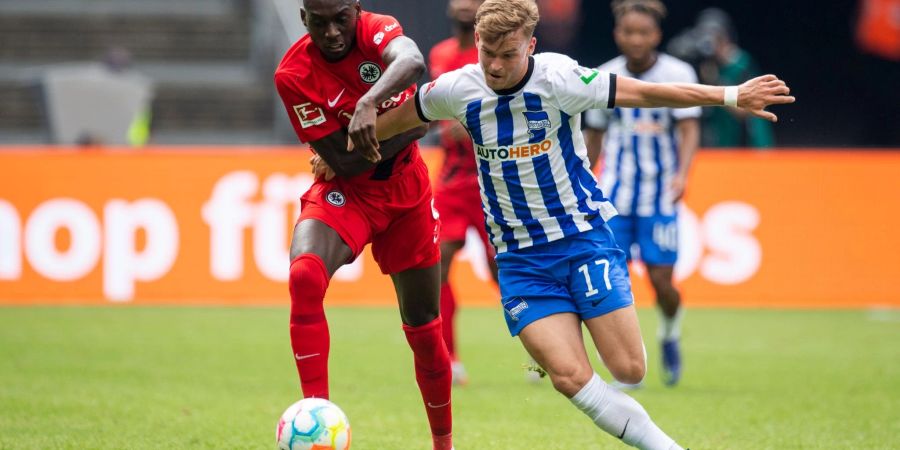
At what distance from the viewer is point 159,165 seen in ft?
44.5

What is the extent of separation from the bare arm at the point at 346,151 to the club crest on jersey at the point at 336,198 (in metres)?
0.10

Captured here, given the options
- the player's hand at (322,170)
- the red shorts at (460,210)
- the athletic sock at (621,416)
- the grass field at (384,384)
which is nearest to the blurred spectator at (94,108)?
the grass field at (384,384)

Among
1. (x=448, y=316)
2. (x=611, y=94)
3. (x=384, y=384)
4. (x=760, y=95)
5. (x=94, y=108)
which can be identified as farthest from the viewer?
(x=94, y=108)

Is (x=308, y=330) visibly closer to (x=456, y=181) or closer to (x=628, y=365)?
(x=628, y=365)

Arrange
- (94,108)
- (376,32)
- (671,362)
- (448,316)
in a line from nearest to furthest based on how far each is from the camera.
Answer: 1. (376,32)
2. (448,316)
3. (671,362)
4. (94,108)

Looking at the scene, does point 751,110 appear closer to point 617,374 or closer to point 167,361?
point 617,374

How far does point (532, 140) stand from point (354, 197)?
91 cm

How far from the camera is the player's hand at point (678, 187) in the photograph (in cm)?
897

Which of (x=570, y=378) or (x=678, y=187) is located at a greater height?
(x=678, y=187)

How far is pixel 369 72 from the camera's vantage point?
572 cm

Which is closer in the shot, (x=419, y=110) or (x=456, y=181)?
(x=419, y=110)

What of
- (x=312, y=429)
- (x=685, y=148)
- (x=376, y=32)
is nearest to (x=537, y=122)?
(x=376, y=32)

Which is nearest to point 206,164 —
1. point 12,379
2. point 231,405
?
point 12,379

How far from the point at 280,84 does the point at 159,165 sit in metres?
8.18
